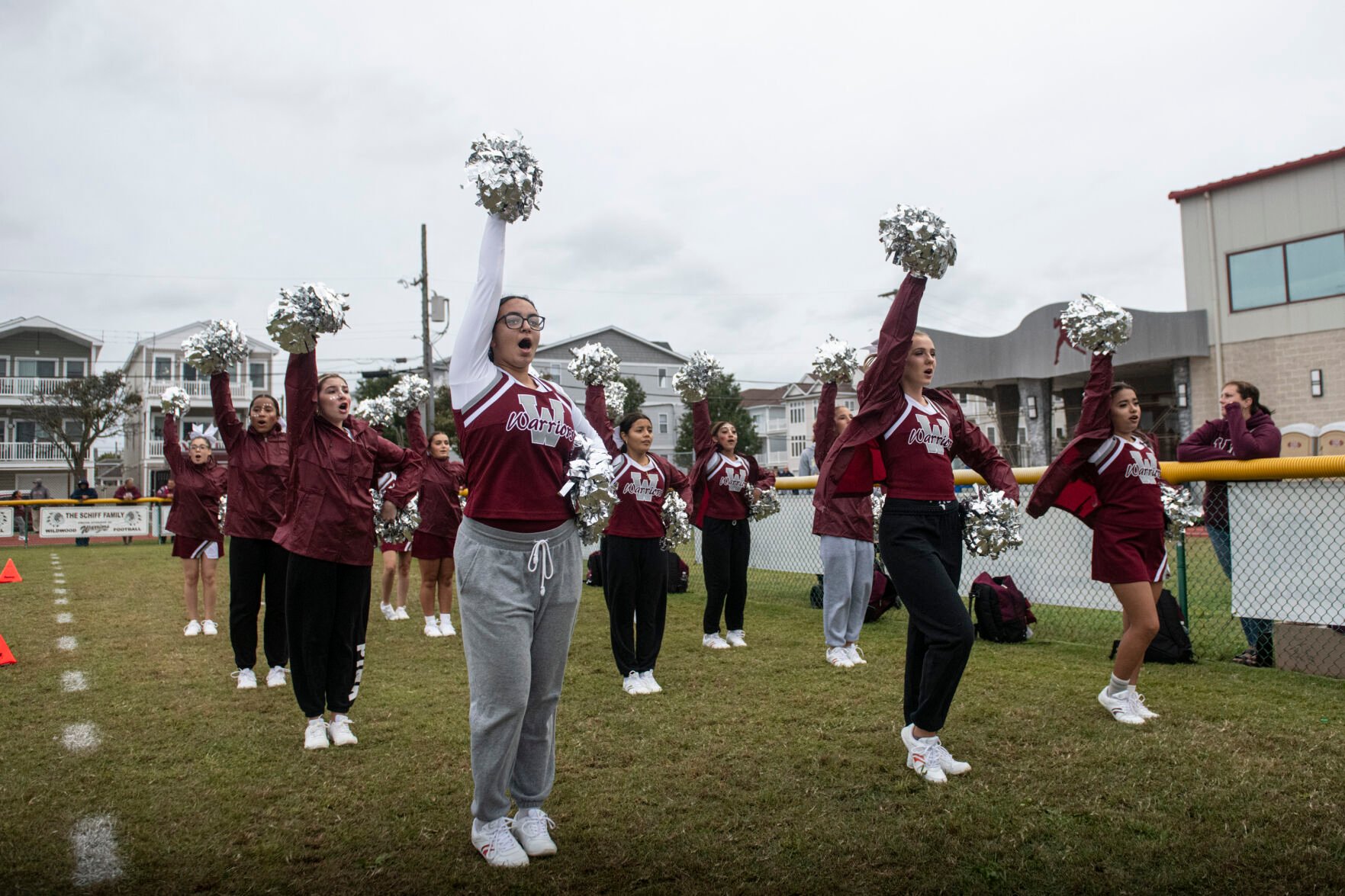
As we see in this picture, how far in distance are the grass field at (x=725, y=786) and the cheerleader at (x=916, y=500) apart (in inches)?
14.8

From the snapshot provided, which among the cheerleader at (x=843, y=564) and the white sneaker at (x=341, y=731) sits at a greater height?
the cheerleader at (x=843, y=564)

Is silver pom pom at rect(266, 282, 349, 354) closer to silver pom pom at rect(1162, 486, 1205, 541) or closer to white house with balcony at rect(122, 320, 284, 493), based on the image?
silver pom pom at rect(1162, 486, 1205, 541)

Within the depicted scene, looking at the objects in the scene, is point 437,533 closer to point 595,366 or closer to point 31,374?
point 595,366

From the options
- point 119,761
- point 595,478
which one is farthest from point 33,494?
point 595,478

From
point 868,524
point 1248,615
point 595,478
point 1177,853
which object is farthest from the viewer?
point 868,524

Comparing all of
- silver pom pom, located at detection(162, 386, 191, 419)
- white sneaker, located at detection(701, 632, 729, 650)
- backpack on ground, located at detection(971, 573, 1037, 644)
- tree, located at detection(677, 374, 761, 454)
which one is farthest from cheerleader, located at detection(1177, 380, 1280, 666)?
tree, located at detection(677, 374, 761, 454)

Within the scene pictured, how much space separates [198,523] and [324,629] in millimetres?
5240

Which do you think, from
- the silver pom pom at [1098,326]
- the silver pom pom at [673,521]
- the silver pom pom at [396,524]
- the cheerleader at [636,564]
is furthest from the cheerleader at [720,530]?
the silver pom pom at [1098,326]

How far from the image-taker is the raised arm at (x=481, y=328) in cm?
358

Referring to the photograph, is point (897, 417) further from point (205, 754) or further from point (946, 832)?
point (205, 754)

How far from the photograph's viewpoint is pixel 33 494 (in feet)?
101

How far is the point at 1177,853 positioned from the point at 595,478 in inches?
101

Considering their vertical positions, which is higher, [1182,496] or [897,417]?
[897,417]

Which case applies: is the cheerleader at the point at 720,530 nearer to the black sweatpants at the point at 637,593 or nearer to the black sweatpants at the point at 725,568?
the black sweatpants at the point at 725,568
